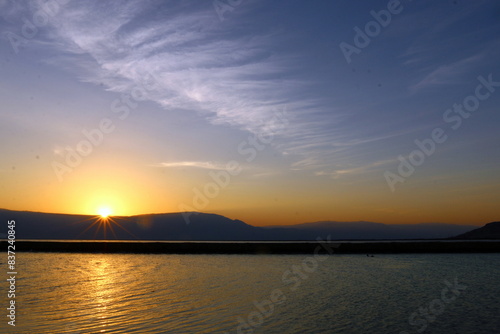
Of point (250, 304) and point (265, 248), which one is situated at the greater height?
point (265, 248)

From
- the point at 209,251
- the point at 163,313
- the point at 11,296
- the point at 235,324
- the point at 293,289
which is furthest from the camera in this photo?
the point at 209,251

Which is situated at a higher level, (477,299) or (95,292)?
(95,292)

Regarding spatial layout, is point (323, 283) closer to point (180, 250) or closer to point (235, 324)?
point (235, 324)

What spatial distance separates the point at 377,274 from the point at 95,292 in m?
26.5

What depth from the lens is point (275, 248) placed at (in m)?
83.0

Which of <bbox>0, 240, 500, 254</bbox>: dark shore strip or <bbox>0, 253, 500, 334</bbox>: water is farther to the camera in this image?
<bbox>0, 240, 500, 254</bbox>: dark shore strip

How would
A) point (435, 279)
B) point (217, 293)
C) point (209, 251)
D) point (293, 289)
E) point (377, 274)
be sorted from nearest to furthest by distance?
1. point (217, 293)
2. point (293, 289)
3. point (435, 279)
4. point (377, 274)
5. point (209, 251)

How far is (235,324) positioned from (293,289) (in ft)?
38.8

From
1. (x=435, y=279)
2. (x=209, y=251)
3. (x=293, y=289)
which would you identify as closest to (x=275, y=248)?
(x=209, y=251)

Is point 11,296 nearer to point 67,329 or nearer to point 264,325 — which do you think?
point 67,329

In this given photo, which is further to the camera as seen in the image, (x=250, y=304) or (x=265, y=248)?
(x=265, y=248)

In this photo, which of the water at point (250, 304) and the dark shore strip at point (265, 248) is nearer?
the water at point (250, 304)

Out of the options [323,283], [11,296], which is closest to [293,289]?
[323,283]

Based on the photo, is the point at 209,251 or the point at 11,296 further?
the point at 209,251
